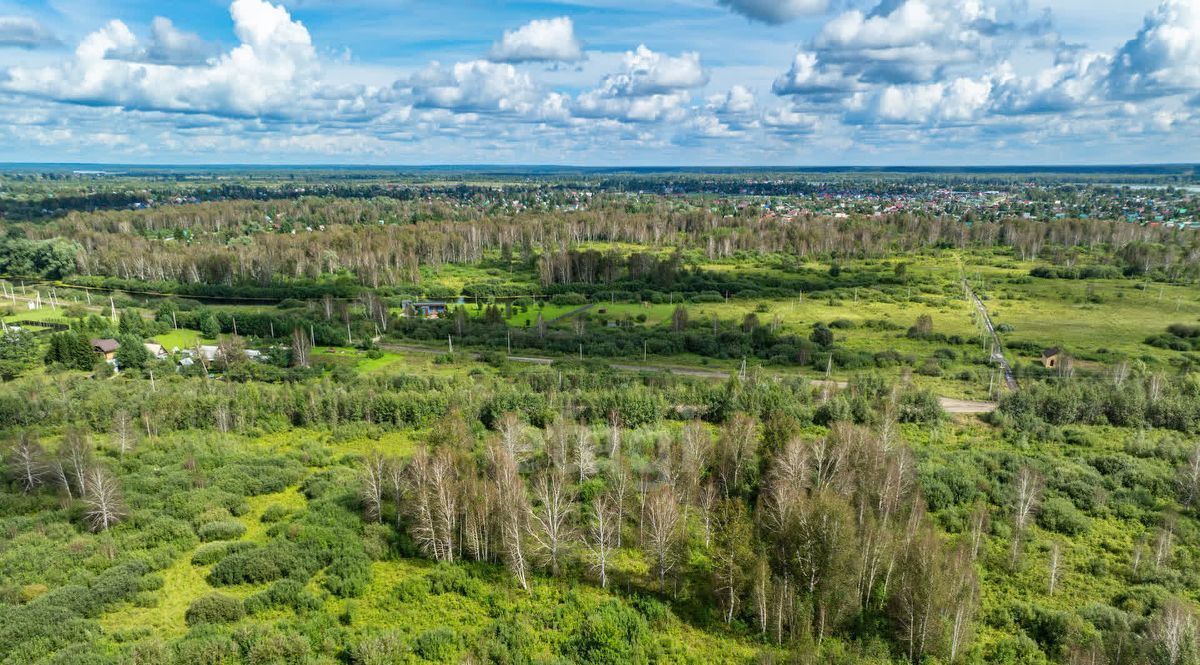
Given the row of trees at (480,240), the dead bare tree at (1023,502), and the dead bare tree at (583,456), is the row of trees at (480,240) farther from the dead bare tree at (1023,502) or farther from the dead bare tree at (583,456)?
the dead bare tree at (1023,502)

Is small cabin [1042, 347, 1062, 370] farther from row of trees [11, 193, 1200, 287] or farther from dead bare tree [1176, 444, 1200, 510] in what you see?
row of trees [11, 193, 1200, 287]

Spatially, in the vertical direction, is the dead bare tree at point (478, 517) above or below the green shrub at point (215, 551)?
above

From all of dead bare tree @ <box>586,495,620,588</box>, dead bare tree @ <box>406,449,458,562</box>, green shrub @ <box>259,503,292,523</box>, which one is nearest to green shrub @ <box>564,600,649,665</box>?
dead bare tree @ <box>586,495,620,588</box>

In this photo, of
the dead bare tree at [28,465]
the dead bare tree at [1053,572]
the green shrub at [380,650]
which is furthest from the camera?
the dead bare tree at [28,465]

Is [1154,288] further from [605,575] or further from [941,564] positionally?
[605,575]

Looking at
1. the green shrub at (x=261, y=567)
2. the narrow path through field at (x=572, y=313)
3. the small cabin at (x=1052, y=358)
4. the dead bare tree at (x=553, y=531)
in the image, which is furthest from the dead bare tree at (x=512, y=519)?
the small cabin at (x=1052, y=358)

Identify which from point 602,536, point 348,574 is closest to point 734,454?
point 602,536

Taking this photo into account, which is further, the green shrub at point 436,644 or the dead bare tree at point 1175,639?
the green shrub at point 436,644

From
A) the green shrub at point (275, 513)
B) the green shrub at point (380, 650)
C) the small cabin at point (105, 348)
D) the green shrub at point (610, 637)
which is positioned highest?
the small cabin at point (105, 348)

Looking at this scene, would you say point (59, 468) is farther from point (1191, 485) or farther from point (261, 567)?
point (1191, 485)
